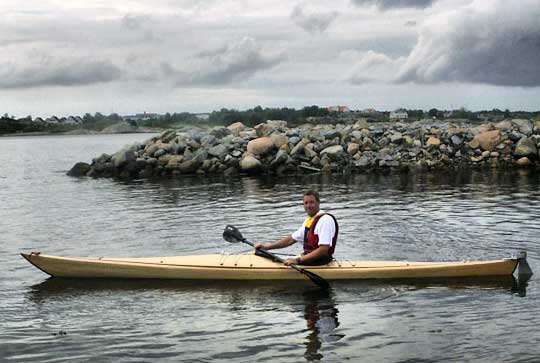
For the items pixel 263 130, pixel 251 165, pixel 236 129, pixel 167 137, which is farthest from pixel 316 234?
pixel 236 129

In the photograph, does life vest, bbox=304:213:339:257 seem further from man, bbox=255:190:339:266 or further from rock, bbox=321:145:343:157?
rock, bbox=321:145:343:157

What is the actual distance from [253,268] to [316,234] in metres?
1.19

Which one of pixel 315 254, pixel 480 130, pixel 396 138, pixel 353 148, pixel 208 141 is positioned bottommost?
pixel 315 254

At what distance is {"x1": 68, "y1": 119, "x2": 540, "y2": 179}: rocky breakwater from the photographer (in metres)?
31.0

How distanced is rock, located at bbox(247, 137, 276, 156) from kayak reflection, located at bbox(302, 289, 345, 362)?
21.4 m

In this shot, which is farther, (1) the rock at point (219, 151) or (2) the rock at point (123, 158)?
(2) the rock at point (123, 158)

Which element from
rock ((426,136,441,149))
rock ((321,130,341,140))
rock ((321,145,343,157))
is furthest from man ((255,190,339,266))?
rock ((321,130,341,140))

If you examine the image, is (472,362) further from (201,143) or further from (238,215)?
(201,143)

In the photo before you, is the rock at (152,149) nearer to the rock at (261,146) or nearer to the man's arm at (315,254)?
the rock at (261,146)

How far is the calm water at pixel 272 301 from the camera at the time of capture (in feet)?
26.1

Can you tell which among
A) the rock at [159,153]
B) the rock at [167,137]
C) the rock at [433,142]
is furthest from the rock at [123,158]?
A: the rock at [433,142]

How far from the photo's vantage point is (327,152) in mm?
31672

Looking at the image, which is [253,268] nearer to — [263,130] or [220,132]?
[263,130]

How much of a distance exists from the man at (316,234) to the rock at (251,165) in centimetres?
1965
